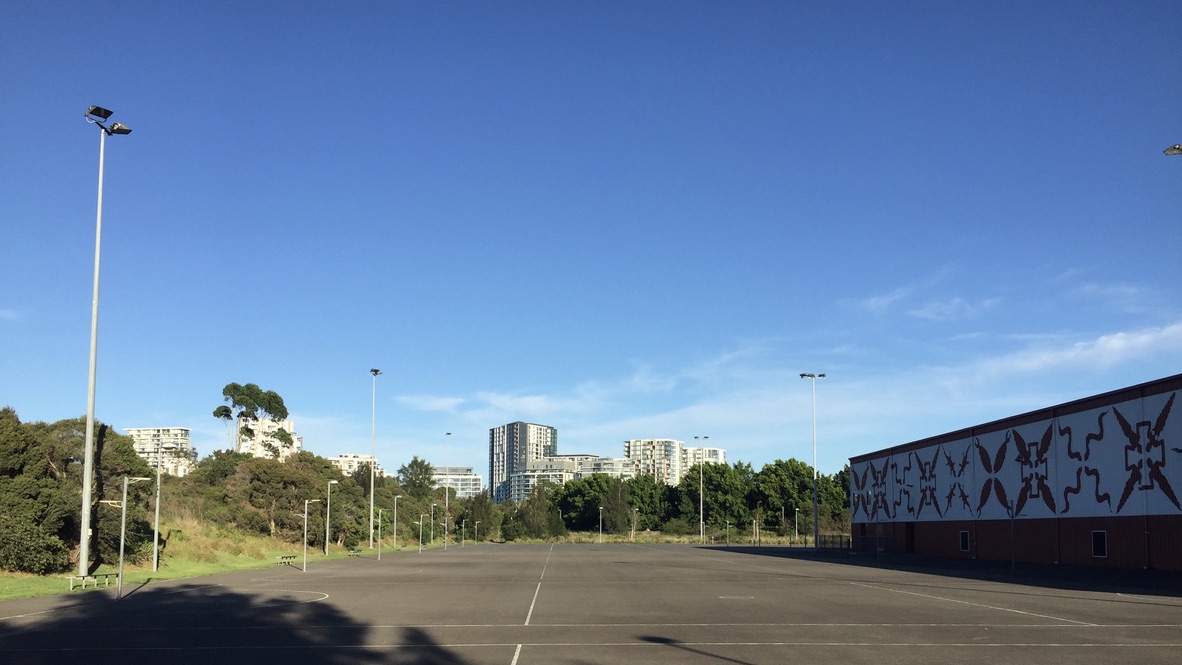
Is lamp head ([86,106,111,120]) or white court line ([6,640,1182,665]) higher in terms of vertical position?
lamp head ([86,106,111,120])

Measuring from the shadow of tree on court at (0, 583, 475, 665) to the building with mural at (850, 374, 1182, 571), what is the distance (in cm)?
3608

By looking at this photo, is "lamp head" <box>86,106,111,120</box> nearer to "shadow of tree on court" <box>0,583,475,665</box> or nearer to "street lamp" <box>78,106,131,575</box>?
"street lamp" <box>78,106,131,575</box>

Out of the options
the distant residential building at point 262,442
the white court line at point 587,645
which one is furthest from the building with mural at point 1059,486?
the distant residential building at point 262,442

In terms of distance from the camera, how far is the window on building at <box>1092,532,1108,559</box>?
153 ft

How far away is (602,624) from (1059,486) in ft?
127

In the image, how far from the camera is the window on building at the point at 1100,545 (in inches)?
1832

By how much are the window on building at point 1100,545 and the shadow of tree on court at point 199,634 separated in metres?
37.2

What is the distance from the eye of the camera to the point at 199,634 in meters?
19.9

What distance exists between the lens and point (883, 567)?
5200 cm

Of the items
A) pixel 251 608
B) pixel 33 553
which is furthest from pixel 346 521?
pixel 251 608

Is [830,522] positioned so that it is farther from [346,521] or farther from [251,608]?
[251,608]

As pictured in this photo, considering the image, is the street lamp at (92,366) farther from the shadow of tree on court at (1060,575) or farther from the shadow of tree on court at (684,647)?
the shadow of tree on court at (1060,575)

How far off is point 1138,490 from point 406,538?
9192cm

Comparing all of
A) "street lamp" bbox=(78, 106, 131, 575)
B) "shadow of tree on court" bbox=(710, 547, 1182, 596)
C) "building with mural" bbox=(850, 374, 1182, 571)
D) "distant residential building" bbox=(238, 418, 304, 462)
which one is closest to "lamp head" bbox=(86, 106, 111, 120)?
"street lamp" bbox=(78, 106, 131, 575)
